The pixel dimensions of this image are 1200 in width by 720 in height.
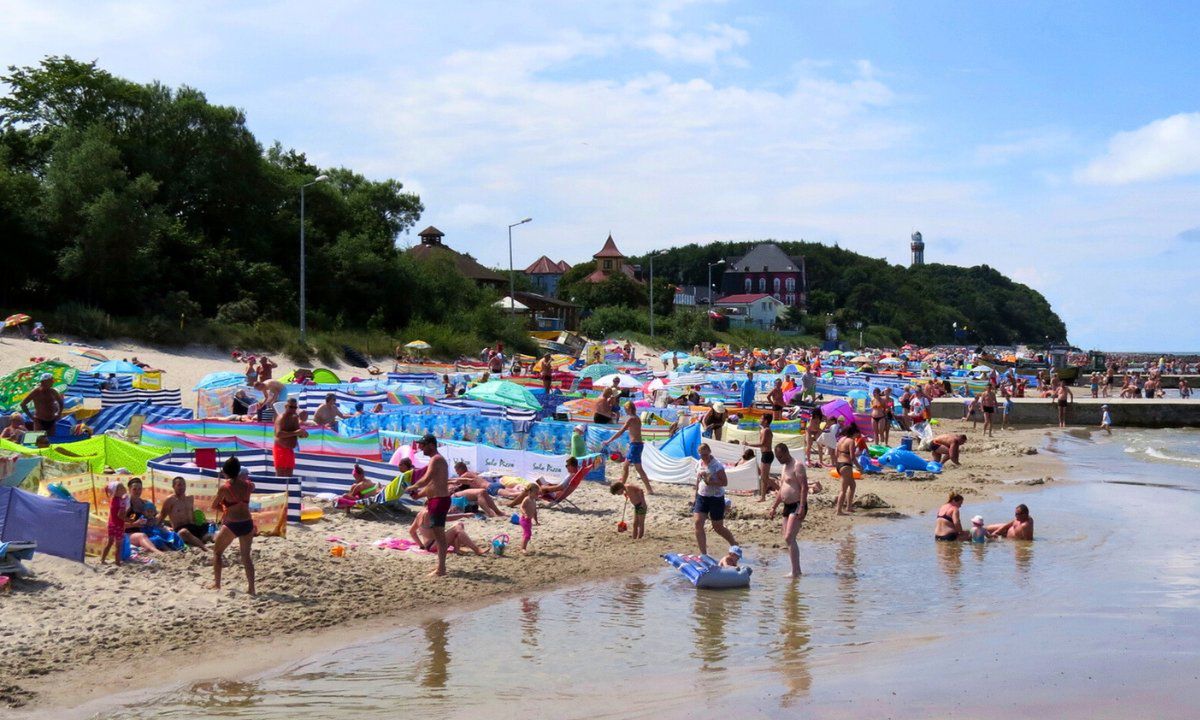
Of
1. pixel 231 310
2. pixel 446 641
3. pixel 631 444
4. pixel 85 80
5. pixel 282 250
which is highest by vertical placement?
pixel 85 80

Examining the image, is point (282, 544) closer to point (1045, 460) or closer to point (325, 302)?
point (1045, 460)

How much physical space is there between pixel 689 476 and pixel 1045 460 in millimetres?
11406

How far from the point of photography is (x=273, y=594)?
9062 mm

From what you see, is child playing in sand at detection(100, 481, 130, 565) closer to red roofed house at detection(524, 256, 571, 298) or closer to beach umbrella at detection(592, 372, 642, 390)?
beach umbrella at detection(592, 372, 642, 390)

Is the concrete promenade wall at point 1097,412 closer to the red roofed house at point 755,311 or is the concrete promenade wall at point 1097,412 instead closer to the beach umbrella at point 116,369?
the beach umbrella at point 116,369

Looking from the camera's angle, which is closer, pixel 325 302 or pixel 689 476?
pixel 689 476

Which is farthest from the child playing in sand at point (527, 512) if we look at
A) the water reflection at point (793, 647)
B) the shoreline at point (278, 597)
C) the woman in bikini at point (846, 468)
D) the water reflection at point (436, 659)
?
the woman in bikini at point (846, 468)

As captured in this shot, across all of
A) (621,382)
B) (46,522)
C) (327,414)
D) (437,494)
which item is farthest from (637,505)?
(621,382)

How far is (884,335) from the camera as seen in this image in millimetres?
104438

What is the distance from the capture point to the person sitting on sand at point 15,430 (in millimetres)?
12492

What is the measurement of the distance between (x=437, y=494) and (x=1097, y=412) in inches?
1262

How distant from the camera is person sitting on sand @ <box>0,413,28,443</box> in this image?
41.0 feet

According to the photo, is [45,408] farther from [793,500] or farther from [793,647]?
[793,647]

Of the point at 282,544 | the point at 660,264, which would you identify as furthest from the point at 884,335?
the point at 282,544
